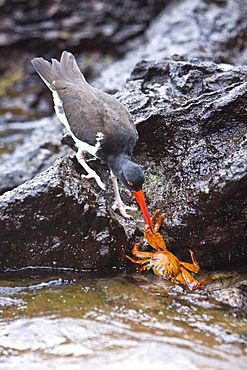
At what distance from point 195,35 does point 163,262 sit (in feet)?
22.4

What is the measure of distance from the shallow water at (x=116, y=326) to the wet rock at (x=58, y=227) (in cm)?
22

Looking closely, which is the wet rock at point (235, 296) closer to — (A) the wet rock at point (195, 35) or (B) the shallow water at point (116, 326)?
(B) the shallow water at point (116, 326)

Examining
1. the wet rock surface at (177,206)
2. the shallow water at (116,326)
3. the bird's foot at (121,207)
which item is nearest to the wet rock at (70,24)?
the wet rock surface at (177,206)

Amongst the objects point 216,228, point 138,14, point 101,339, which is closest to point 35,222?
point 101,339

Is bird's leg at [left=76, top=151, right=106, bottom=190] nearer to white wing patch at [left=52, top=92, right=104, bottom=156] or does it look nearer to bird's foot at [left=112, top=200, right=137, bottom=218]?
white wing patch at [left=52, top=92, right=104, bottom=156]

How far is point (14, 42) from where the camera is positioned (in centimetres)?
1102

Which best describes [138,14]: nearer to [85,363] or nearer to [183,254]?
[183,254]

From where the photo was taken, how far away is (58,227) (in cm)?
380

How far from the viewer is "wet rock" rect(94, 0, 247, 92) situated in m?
8.59

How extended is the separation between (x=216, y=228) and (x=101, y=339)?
147cm

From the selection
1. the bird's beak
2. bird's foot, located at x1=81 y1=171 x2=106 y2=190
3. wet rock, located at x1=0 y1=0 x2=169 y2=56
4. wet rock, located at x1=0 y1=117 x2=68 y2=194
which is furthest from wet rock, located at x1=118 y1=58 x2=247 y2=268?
wet rock, located at x1=0 y1=0 x2=169 y2=56

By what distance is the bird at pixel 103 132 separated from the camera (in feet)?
13.1

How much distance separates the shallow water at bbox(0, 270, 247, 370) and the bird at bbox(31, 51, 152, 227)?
79cm

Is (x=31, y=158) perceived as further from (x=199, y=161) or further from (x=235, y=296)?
(x=235, y=296)
